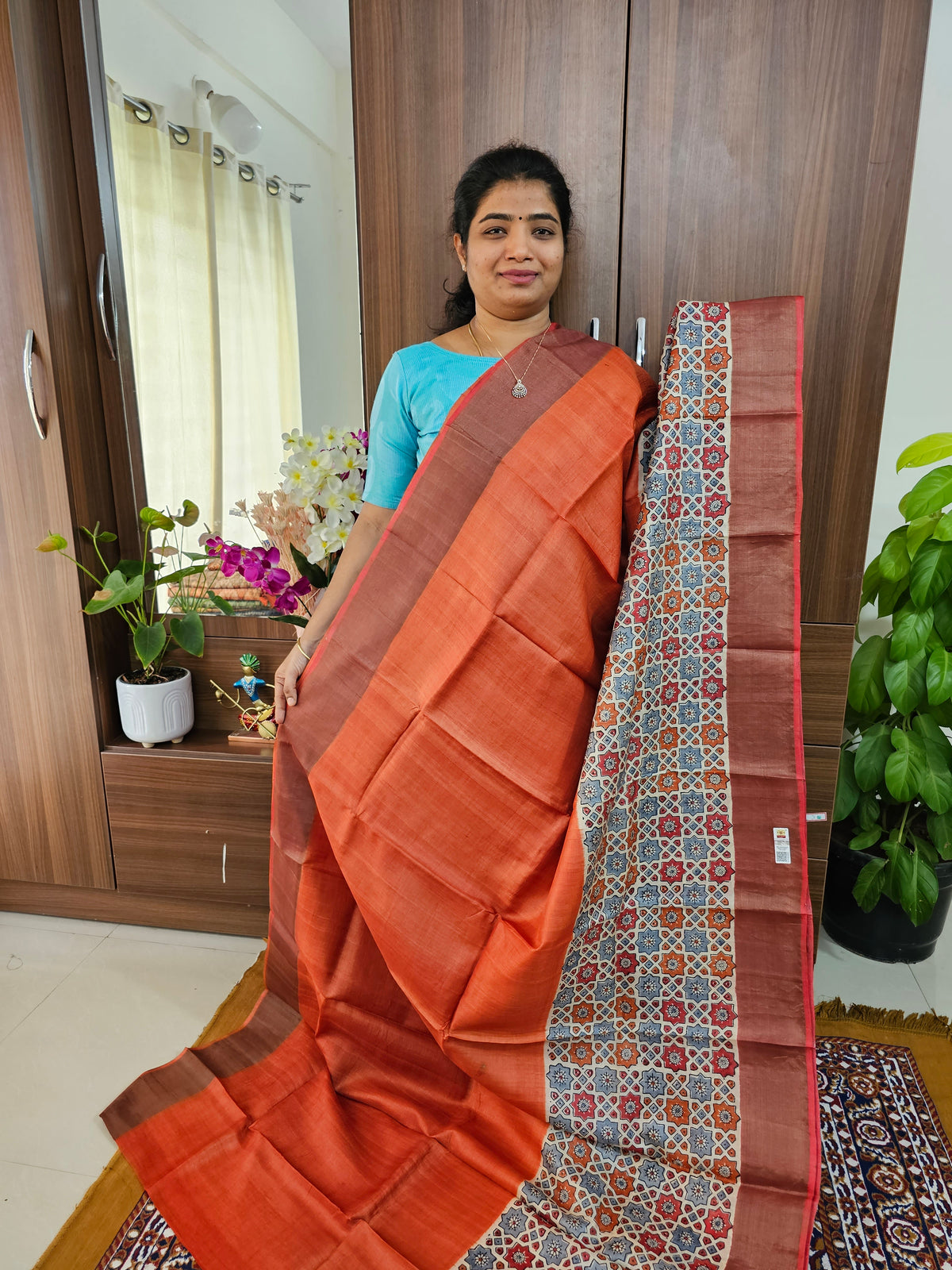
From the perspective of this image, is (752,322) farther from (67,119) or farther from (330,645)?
(67,119)

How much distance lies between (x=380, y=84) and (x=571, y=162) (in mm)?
397

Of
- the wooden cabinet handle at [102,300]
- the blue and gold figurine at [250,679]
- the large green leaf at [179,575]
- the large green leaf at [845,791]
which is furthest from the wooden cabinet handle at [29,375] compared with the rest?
the large green leaf at [845,791]

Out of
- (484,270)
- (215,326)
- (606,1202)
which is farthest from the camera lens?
(215,326)

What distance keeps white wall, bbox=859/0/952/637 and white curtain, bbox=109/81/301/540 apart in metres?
1.43

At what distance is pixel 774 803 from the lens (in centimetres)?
129

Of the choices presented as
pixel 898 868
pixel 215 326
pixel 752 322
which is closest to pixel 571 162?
pixel 752 322

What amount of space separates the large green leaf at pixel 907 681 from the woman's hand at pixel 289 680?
3.85ft

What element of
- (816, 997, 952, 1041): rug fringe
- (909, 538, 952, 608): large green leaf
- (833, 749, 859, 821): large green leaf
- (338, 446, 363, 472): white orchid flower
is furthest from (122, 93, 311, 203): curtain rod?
(816, 997, 952, 1041): rug fringe

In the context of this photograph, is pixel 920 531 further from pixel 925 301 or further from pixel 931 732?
pixel 925 301

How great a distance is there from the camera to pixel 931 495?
1624 mm

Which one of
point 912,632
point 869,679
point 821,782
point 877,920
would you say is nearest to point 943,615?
point 912,632

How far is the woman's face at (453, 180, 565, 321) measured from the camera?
140 cm

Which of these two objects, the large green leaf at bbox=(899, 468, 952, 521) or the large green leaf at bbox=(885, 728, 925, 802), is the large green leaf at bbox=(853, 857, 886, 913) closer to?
the large green leaf at bbox=(885, 728, 925, 802)

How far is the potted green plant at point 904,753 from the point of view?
1.66 m
